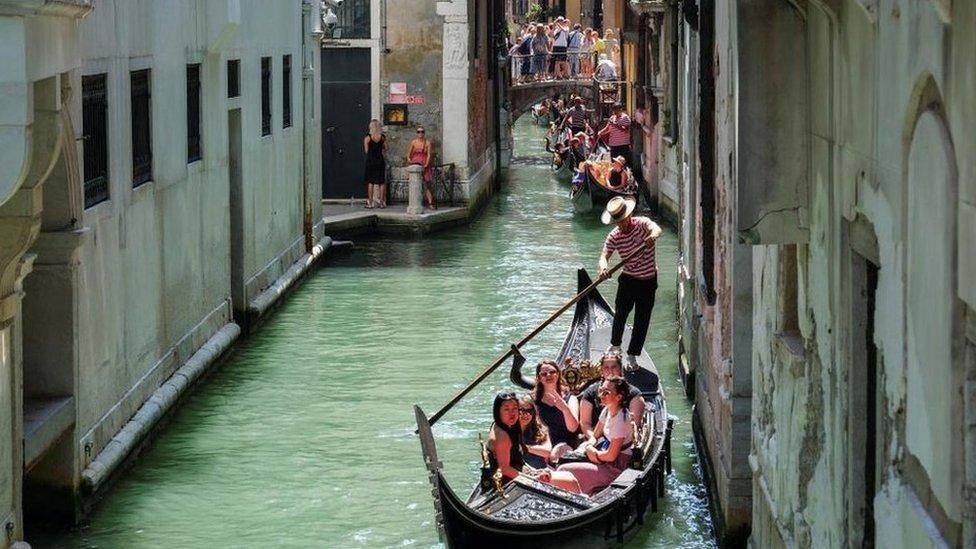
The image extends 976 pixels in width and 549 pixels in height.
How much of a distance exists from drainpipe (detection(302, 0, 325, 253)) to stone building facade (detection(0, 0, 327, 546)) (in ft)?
7.57

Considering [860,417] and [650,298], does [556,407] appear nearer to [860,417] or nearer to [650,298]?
[650,298]

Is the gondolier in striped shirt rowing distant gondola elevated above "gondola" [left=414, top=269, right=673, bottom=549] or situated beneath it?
elevated above

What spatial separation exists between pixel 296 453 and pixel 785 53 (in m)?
5.26

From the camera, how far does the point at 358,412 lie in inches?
453

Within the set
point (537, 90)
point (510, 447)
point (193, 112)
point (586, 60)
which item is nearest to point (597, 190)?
point (537, 90)

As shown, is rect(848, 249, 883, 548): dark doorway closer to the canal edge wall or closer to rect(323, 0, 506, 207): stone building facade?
Result: the canal edge wall

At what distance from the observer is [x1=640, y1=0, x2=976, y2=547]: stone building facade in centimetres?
372

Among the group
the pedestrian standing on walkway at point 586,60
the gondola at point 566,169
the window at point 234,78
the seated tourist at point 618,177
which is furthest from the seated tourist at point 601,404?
the pedestrian standing on walkway at point 586,60

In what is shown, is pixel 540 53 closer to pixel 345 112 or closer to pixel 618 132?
pixel 618 132

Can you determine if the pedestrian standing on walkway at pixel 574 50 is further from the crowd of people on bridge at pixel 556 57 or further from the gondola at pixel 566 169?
the gondola at pixel 566 169

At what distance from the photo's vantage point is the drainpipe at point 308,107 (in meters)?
17.0

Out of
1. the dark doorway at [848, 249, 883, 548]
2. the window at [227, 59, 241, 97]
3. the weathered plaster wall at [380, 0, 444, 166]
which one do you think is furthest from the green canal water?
the dark doorway at [848, 249, 883, 548]

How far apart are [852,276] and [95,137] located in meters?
5.13

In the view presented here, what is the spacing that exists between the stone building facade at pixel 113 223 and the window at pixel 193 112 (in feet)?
0.06
